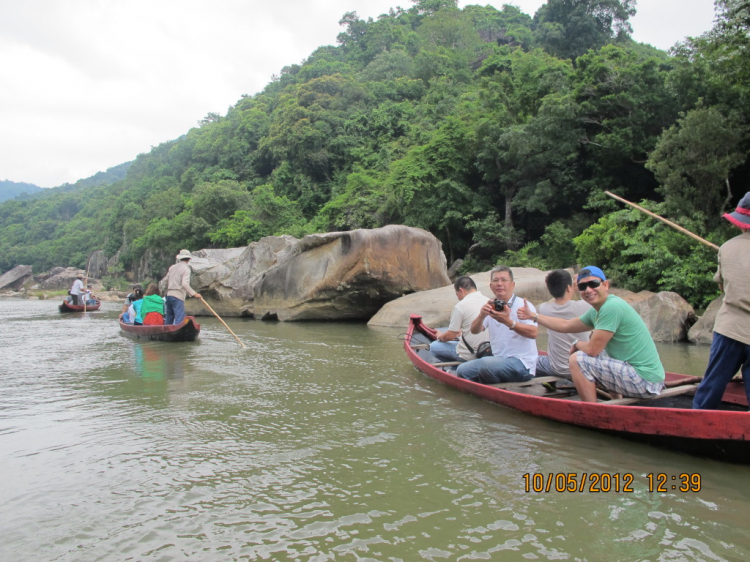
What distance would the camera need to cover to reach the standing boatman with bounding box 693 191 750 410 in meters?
3.87

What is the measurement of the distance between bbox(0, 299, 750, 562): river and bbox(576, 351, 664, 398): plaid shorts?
441 millimetres

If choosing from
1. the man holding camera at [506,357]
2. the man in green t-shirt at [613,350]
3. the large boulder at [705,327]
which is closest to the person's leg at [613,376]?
the man in green t-shirt at [613,350]

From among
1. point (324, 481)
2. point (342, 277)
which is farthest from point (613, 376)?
point (342, 277)

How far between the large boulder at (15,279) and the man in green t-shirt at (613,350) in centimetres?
5807

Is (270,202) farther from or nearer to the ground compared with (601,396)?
farther from the ground

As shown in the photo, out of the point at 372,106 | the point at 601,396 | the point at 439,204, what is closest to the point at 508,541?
the point at 601,396

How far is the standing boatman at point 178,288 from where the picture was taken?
37.6 ft

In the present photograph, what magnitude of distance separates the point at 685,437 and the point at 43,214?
287ft

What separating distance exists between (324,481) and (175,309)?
8.97 meters

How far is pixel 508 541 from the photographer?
9.79 ft

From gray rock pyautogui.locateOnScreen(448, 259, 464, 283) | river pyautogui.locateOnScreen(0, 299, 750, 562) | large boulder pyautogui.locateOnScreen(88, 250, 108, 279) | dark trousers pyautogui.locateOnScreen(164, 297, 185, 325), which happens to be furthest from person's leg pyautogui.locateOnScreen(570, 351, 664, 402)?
large boulder pyautogui.locateOnScreen(88, 250, 108, 279)

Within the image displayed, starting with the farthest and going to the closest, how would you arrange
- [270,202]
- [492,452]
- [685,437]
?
[270,202]
[492,452]
[685,437]

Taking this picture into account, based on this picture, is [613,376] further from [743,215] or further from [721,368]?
[743,215]

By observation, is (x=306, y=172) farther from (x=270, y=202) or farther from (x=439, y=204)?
(x=439, y=204)
